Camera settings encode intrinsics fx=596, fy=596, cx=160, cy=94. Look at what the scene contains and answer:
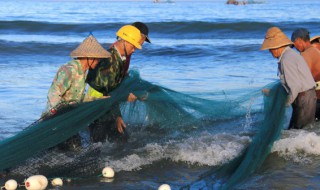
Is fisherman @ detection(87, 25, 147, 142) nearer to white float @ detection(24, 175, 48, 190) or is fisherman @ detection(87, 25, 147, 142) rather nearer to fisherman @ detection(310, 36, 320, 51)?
white float @ detection(24, 175, 48, 190)

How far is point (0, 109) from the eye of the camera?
981cm

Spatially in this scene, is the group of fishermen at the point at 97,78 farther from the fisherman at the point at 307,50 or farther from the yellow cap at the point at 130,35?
the fisherman at the point at 307,50

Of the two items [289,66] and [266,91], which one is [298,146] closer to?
[266,91]

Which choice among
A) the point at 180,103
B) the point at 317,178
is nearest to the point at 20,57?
the point at 180,103

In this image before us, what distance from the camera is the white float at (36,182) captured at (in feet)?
17.6

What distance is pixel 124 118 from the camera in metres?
6.85

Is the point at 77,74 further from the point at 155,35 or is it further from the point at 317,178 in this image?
the point at 155,35

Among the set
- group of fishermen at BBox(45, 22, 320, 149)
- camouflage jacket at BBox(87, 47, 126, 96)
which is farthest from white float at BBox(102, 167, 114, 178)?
camouflage jacket at BBox(87, 47, 126, 96)

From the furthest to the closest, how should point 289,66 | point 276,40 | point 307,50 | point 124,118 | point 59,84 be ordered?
1. point 307,50
2. point 124,118
3. point 276,40
4. point 289,66
5. point 59,84

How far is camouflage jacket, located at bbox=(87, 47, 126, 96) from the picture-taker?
6285 mm

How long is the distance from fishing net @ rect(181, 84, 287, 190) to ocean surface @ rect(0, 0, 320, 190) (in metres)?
0.19

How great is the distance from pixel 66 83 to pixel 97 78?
0.56 meters

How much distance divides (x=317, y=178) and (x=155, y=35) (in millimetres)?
20732

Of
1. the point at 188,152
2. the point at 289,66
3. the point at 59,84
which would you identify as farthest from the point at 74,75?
the point at 289,66
